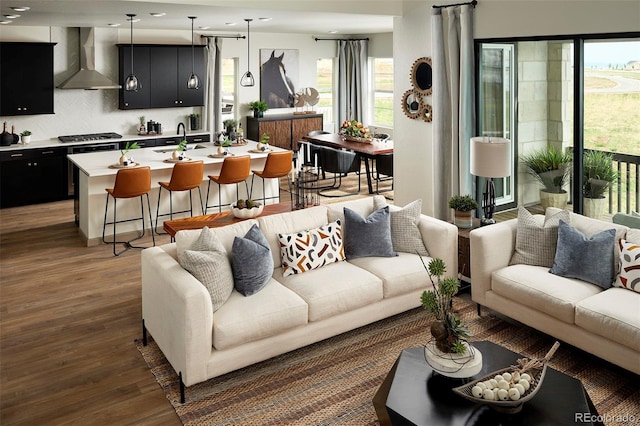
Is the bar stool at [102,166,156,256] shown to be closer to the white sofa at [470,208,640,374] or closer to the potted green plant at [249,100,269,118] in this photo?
the white sofa at [470,208,640,374]

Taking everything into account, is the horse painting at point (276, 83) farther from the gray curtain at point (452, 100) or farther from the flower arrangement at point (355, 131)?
the gray curtain at point (452, 100)

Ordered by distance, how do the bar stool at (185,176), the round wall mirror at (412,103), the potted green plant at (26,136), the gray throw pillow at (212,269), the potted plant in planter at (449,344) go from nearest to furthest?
the potted plant in planter at (449,344)
the gray throw pillow at (212,269)
the bar stool at (185,176)
the round wall mirror at (412,103)
the potted green plant at (26,136)

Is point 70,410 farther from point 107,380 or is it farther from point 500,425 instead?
point 500,425

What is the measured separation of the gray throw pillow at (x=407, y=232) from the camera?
16.0ft

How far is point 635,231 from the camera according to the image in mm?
4176

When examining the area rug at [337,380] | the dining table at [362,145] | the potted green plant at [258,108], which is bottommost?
the area rug at [337,380]

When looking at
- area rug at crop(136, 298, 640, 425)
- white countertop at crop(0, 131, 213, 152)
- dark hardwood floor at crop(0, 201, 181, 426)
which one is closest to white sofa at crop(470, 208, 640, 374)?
area rug at crop(136, 298, 640, 425)

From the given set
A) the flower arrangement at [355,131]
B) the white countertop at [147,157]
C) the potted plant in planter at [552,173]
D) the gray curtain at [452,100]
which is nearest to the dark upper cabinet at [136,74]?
the white countertop at [147,157]

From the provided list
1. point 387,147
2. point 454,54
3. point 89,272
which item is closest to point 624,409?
point 454,54

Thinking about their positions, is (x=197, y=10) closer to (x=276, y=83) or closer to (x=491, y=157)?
(x=491, y=157)

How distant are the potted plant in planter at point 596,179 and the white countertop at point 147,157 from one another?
13.3 ft

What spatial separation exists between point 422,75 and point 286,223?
3163 mm

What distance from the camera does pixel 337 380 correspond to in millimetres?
3832

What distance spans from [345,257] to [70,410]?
7.52 feet
